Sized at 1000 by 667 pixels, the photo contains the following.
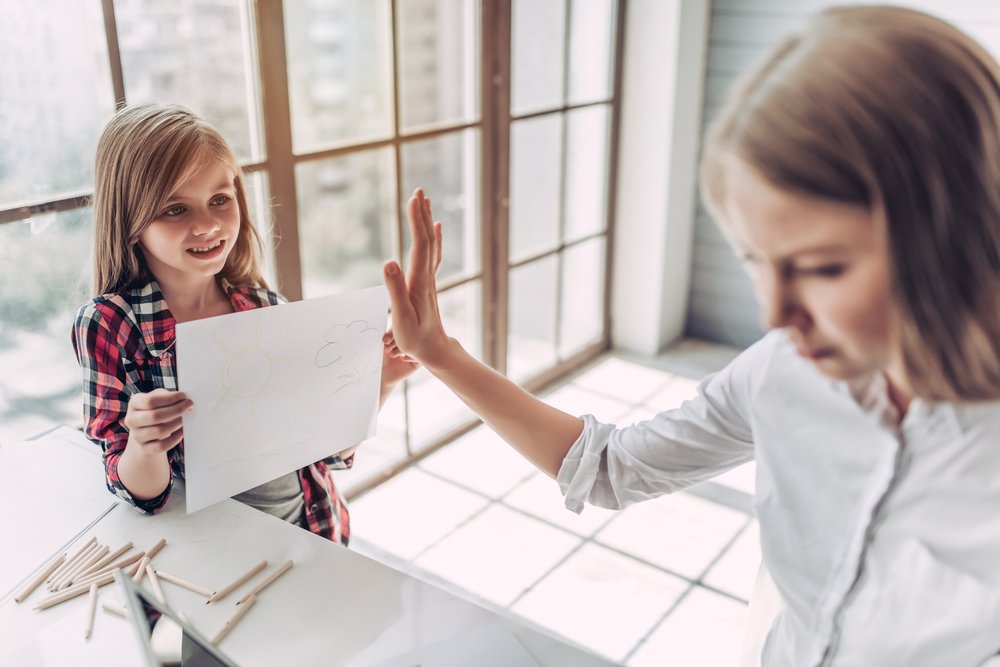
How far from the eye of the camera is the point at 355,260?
8.98m

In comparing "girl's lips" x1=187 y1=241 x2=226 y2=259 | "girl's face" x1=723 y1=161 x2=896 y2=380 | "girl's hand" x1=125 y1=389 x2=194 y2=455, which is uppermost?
"girl's face" x1=723 y1=161 x2=896 y2=380

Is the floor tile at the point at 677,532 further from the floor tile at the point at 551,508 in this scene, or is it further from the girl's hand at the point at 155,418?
the girl's hand at the point at 155,418

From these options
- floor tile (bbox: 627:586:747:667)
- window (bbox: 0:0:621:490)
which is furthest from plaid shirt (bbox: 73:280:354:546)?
floor tile (bbox: 627:586:747:667)

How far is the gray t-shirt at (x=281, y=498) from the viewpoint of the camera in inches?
53.1

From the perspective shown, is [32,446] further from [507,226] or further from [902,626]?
[507,226]

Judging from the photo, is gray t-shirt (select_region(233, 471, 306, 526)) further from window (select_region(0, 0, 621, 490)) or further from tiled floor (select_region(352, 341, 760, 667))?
tiled floor (select_region(352, 341, 760, 667))

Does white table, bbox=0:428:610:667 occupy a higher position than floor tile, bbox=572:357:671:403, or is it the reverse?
white table, bbox=0:428:610:667

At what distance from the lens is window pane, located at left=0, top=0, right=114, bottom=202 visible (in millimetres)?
1553

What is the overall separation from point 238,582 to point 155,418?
0.23m

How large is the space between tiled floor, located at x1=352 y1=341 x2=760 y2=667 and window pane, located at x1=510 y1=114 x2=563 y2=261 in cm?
80

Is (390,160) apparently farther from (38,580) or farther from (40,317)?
(38,580)

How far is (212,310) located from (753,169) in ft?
3.09

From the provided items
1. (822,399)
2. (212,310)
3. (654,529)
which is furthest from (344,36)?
(822,399)

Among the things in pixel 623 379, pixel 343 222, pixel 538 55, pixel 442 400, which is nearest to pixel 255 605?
pixel 442 400
